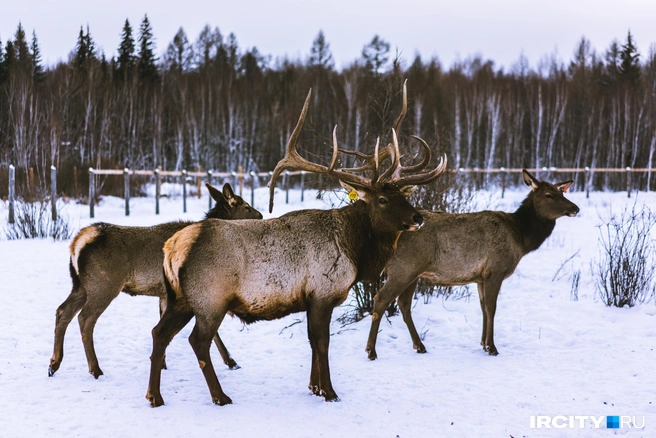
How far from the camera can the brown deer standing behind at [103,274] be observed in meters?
5.30

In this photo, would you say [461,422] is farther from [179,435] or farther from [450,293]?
[450,293]

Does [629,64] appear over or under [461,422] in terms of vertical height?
over

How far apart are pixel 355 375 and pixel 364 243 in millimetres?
1279

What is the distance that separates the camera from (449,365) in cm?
582

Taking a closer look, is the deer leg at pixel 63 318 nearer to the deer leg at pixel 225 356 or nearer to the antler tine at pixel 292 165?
the deer leg at pixel 225 356

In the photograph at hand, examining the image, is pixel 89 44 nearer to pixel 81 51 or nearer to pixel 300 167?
pixel 81 51

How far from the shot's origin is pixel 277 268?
15.5 feet

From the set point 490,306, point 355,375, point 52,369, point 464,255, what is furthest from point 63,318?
point 490,306

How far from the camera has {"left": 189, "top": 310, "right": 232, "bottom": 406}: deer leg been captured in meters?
4.55

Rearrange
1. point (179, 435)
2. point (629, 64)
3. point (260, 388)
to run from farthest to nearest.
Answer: point (629, 64)
point (260, 388)
point (179, 435)

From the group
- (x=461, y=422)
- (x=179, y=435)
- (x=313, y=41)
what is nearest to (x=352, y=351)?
(x=461, y=422)

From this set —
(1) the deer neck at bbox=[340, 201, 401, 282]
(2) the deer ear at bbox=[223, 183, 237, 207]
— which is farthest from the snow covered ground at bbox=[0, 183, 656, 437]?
(2) the deer ear at bbox=[223, 183, 237, 207]

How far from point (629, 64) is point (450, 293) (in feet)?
129

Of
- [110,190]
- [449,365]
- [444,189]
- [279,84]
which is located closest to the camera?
[449,365]
